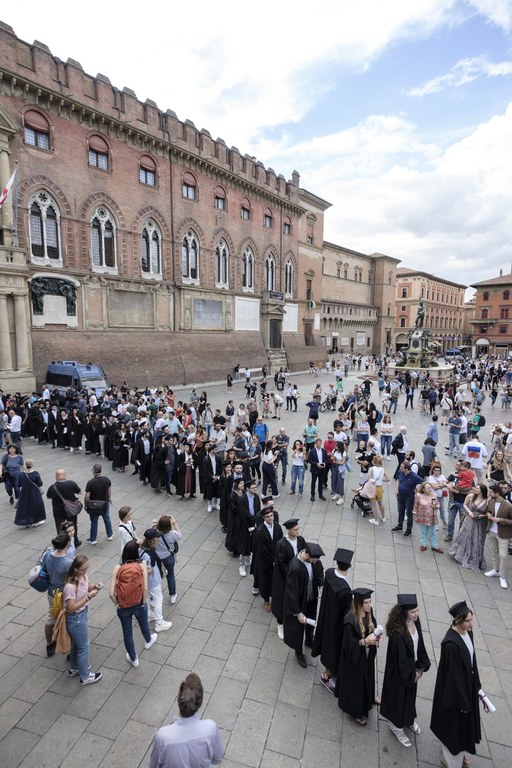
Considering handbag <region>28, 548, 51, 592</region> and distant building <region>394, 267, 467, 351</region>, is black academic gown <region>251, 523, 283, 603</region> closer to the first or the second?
handbag <region>28, 548, 51, 592</region>

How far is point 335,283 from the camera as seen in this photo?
56.5m

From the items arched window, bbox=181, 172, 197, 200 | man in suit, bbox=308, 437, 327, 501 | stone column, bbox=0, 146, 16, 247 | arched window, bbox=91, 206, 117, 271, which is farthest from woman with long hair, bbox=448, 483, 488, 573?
arched window, bbox=181, 172, 197, 200

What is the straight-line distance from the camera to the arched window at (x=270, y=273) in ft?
123

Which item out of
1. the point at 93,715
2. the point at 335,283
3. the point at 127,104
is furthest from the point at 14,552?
the point at 335,283

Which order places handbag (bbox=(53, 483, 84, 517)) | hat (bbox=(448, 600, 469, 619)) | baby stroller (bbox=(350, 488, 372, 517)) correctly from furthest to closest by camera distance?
baby stroller (bbox=(350, 488, 372, 517)), handbag (bbox=(53, 483, 84, 517)), hat (bbox=(448, 600, 469, 619))

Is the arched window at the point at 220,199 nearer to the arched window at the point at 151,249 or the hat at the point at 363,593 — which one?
the arched window at the point at 151,249

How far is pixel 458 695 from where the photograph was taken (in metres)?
3.51

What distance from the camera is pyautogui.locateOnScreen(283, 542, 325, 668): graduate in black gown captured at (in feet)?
15.4

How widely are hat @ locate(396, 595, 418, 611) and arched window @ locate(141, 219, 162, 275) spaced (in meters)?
26.5

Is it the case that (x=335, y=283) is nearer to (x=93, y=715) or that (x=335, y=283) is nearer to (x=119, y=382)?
(x=119, y=382)

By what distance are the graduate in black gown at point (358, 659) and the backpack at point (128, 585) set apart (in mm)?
2224

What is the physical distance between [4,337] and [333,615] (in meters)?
20.2

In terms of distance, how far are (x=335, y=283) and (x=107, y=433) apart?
4913 centimetres

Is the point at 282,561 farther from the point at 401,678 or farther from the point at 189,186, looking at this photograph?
the point at 189,186
